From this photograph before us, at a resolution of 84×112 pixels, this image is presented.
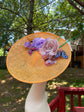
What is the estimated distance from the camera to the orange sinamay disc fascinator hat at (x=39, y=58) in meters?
0.82

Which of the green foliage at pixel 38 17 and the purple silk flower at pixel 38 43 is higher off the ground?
the green foliage at pixel 38 17

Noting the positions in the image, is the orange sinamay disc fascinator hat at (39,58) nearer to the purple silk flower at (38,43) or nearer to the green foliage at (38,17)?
the purple silk flower at (38,43)

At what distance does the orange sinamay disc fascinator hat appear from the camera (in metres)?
0.82

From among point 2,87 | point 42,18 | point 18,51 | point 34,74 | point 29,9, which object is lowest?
point 2,87

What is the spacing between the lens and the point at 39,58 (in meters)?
0.90

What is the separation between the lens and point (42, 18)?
4152mm

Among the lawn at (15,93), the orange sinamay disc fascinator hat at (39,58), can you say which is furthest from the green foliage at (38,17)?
the orange sinamay disc fascinator hat at (39,58)

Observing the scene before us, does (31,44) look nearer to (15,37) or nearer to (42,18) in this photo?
(15,37)

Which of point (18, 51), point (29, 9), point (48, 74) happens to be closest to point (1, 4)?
point (29, 9)

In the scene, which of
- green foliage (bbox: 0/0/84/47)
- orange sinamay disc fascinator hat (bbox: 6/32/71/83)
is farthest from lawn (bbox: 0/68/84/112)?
orange sinamay disc fascinator hat (bbox: 6/32/71/83)

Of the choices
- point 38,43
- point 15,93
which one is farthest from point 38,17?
point 38,43

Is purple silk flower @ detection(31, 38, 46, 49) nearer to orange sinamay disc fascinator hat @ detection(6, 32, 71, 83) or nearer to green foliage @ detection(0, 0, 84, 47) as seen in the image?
orange sinamay disc fascinator hat @ detection(6, 32, 71, 83)

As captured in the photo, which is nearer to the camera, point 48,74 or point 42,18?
point 48,74

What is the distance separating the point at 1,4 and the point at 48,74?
4006 mm
